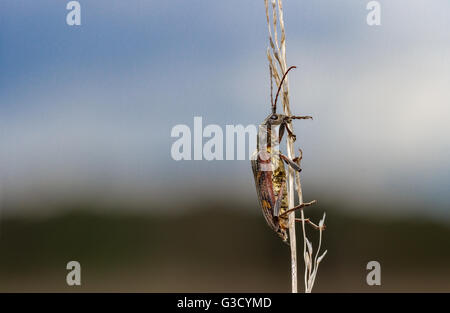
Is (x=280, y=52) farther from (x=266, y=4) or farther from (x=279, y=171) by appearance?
(x=279, y=171)

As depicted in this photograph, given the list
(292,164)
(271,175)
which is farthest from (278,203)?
(292,164)

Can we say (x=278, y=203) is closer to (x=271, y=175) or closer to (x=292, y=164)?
(x=271, y=175)

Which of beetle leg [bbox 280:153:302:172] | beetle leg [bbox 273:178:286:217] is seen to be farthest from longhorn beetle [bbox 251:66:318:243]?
→ beetle leg [bbox 280:153:302:172]

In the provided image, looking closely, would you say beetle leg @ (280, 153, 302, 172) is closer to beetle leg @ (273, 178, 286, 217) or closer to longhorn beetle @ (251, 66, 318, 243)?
longhorn beetle @ (251, 66, 318, 243)

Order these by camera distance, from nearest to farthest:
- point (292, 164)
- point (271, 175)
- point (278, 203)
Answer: point (292, 164) < point (278, 203) < point (271, 175)

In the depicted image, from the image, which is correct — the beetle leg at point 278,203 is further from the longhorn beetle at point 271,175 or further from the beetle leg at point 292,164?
the beetle leg at point 292,164

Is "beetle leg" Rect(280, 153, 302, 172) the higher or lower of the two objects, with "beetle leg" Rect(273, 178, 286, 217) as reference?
higher

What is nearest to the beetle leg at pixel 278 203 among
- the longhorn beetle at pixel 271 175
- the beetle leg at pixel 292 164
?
the longhorn beetle at pixel 271 175

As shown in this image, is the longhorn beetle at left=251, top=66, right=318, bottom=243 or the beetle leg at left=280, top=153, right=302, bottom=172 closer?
the beetle leg at left=280, top=153, right=302, bottom=172
